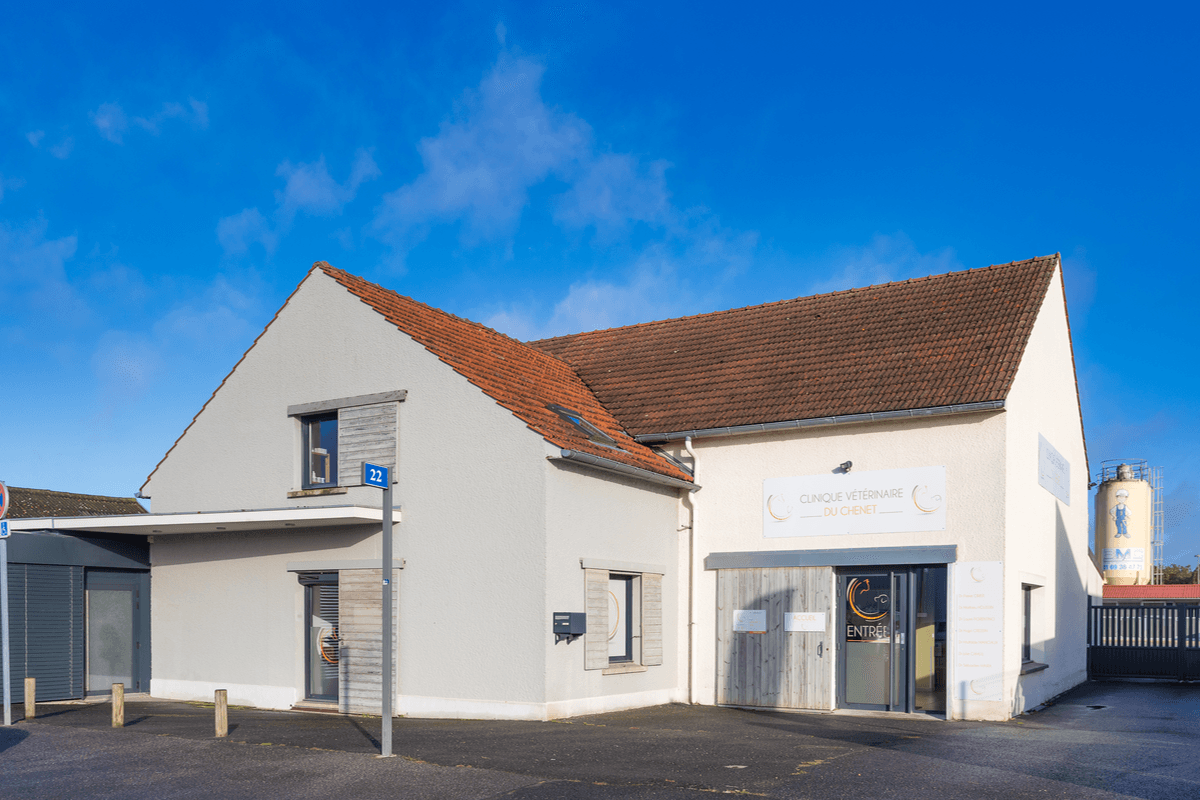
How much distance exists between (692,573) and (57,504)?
24853 millimetres

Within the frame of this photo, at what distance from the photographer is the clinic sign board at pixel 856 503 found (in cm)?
1413

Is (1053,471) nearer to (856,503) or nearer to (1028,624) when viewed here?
(1028,624)

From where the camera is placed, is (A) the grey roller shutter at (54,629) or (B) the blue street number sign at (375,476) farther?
(A) the grey roller shutter at (54,629)

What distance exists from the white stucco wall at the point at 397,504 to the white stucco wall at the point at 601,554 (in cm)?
25

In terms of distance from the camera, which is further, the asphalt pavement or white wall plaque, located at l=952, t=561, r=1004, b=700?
white wall plaque, located at l=952, t=561, r=1004, b=700

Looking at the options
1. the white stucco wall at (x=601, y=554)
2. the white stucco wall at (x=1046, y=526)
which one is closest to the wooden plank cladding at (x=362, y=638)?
the white stucco wall at (x=601, y=554)

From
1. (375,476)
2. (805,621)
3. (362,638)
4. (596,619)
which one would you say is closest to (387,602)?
(375,476)

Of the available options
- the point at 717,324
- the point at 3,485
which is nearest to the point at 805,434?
the point at 717,324

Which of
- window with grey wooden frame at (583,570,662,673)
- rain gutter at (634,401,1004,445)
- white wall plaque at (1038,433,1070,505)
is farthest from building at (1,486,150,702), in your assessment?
white wall plaque at (1038,433,1070,505)

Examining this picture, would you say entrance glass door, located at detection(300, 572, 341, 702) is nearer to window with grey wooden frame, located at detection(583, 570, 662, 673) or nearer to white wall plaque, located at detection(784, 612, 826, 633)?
window with grey wooden frame, located at detection(583, 570, 662, 673)

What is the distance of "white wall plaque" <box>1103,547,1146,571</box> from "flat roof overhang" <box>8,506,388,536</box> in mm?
33489

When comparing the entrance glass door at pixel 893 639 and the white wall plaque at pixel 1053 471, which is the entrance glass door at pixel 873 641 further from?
the white wall plaque at pixel 1053 471

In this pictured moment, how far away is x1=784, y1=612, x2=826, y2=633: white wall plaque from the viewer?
14.6 metres

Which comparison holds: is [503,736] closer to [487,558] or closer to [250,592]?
[487,558]
